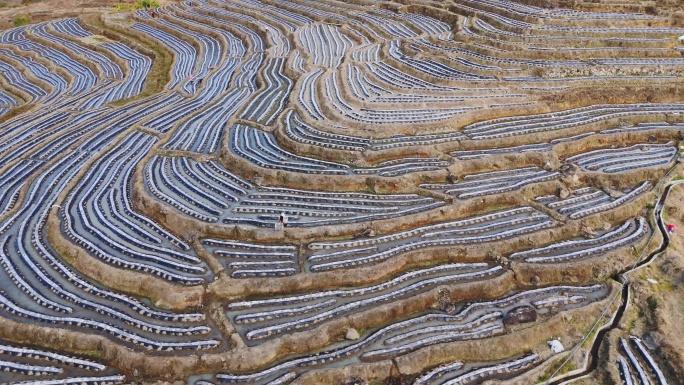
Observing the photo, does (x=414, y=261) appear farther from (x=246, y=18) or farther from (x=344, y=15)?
Answer: (x=246, y=18)

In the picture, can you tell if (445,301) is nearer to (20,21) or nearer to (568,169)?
(568,169)

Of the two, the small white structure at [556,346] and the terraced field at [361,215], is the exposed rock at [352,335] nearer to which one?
the terraced field at [361,215]

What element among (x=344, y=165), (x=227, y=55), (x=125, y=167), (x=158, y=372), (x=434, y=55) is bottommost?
(x=158, y=372)

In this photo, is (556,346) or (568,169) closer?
(556,346)

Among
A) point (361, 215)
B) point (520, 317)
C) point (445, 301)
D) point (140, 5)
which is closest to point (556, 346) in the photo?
point (520, 317)

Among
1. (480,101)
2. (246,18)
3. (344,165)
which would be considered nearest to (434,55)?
(480,101)

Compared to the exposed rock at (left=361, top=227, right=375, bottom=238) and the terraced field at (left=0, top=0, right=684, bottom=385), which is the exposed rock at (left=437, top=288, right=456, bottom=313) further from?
the exposed rock at (left=361, top=227, right=375, bottom=238)
